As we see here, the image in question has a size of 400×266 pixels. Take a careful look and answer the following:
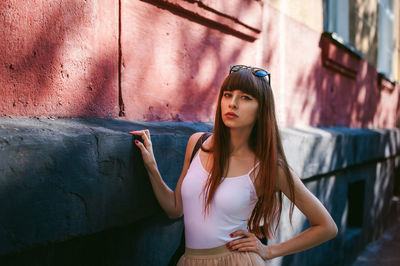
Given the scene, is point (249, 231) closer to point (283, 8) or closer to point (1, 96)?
point (1, 96)

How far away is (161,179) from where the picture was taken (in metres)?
1.83

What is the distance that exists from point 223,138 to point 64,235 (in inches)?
35.7

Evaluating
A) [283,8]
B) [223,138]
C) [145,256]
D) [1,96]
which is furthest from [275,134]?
[283,8]

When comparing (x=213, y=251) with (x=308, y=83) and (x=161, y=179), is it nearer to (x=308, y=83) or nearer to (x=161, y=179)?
(x=161, y=179)

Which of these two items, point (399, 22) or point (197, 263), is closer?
point (197, 263)

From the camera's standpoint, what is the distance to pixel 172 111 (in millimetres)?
2457

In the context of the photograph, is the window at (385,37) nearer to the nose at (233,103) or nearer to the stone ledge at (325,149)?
the stone ledge at (325,149)

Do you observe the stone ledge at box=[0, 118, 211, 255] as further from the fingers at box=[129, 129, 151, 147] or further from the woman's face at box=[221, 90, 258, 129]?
the woman's face at box=[221, 90, 258, 129]

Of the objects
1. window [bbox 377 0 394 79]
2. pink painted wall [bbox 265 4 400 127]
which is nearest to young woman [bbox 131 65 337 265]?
pink painted wall [bbox 265 4 400 127]

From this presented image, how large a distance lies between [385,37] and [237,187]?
702 centimetres

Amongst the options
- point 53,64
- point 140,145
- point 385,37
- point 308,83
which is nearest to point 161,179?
point 140,145

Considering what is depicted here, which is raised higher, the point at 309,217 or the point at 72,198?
the point at 72,198

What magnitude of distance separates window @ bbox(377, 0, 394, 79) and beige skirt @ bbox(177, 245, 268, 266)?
6.16 meters

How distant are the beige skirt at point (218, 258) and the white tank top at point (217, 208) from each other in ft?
0.09
